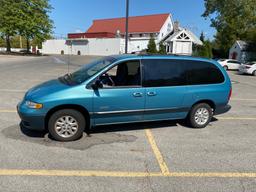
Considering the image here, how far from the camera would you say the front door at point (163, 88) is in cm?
557

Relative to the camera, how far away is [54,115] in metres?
5.01

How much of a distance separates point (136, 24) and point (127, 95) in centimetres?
6221

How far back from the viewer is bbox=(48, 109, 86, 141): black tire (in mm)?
5023

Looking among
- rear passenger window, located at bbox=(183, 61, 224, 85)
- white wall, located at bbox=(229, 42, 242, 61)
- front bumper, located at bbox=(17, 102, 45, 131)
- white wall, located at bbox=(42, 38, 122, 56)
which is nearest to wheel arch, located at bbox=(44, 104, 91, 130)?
front bumper, located at bbox=(17, 102, 45, 131)

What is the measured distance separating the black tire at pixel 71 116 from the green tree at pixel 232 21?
38290 mm

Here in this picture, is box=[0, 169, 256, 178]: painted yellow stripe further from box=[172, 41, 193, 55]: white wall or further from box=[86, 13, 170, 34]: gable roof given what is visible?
A: box=[86, 13, 170, 34]: gable roof

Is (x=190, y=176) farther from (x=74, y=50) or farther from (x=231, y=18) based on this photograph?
(x=74, y=50)

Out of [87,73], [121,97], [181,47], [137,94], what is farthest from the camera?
[181,47]

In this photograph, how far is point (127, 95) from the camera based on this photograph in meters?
5.36

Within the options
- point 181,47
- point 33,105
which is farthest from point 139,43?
point 33,105

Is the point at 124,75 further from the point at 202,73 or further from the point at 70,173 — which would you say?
the point at 70,173

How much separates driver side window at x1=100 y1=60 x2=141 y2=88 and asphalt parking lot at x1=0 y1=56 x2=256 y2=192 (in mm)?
1131

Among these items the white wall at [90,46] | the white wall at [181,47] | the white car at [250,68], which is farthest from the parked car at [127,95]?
the white wall at [90,46]

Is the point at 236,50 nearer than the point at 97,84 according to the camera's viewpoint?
No
